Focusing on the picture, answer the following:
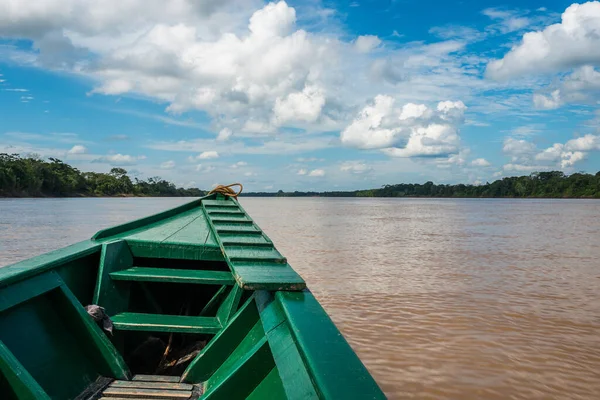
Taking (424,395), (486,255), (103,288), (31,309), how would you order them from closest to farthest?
(31,309) → (103,288) → (424,395) → (486,255)

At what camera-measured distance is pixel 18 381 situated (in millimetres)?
1894

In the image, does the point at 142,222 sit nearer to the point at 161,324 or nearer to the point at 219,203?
the point at 219,203

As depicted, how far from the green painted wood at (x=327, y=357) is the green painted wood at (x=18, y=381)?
43.0 inches

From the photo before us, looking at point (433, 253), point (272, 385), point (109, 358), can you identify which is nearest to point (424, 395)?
point (272, 385)

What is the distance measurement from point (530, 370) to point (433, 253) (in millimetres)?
8505

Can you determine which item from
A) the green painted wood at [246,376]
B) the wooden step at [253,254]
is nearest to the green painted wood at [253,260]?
the wooden step at [253,254]

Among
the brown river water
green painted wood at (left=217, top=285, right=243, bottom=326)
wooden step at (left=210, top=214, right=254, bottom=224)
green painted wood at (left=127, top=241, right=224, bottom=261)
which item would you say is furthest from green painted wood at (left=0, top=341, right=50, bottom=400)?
wooden step at (left=210, top=214, right=254, bottom=224)

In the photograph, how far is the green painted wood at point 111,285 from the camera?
3238 mm

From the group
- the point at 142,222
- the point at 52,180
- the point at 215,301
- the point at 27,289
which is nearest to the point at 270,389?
the point at 27,289

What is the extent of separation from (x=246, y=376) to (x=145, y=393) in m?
0.68

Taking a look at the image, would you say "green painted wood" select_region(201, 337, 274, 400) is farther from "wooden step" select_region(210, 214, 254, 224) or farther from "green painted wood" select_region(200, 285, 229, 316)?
"wooden step" select_region(210, 214, 254, 224)

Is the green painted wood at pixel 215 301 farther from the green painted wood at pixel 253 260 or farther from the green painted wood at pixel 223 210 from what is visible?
the green painted wood at pixel 223 210

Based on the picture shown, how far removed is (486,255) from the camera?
40.6 feet

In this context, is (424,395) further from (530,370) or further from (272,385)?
(272,385)
